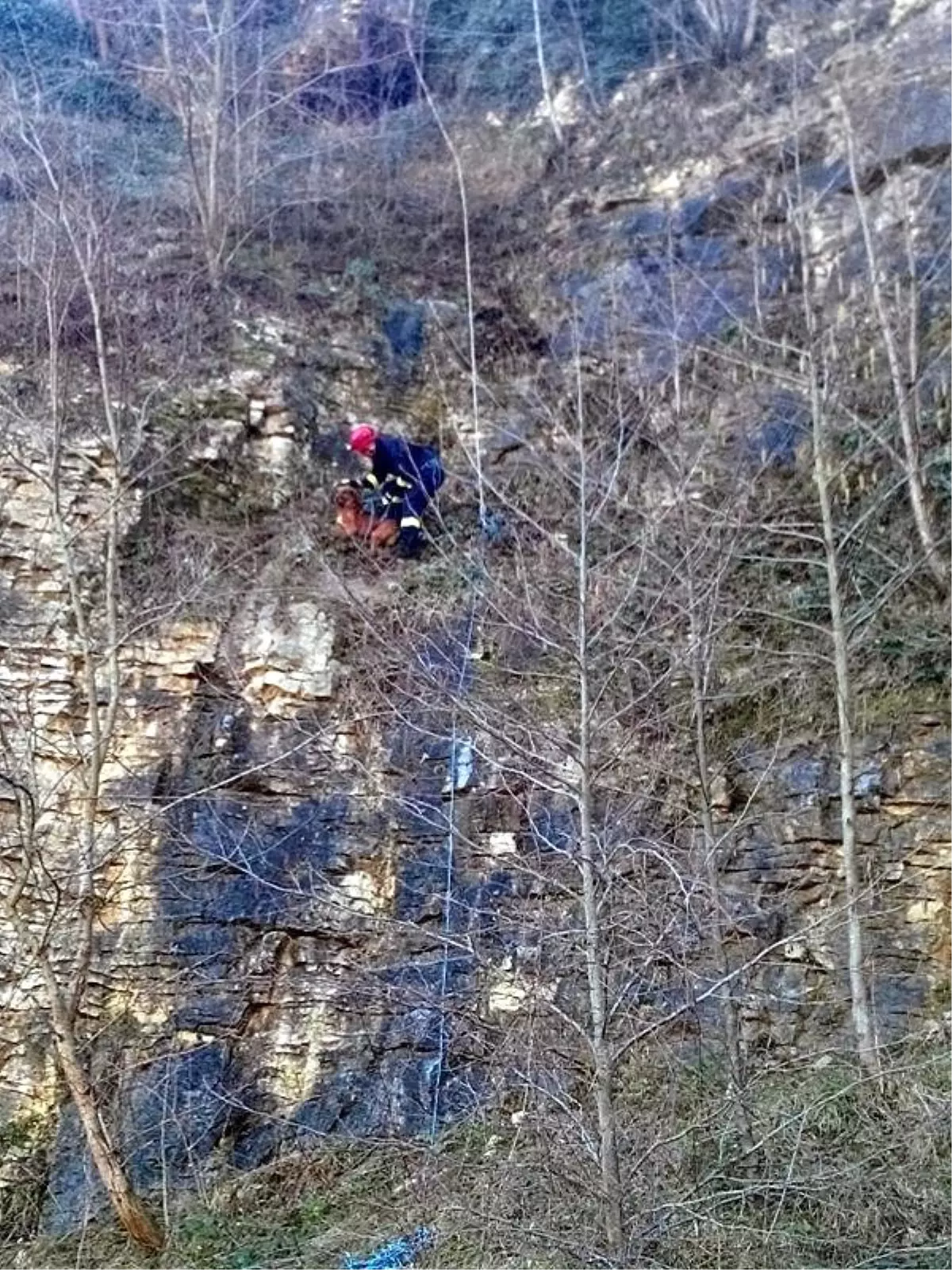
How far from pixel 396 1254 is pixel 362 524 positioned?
504 cm

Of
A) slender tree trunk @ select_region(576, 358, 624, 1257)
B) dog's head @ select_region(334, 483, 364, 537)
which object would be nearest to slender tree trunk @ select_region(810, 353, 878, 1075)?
slender tree trunk @ select_region(576, 358, 624, 1257)

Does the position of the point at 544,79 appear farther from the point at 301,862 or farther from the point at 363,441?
the point at 301,862

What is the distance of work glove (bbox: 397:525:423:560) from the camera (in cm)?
829

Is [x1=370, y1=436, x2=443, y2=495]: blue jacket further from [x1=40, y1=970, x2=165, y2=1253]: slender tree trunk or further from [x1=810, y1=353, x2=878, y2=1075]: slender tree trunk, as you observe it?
[x1=40, y1=970, x2=165, y2=1253]: slender tree trunk

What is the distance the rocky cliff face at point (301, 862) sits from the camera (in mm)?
5918

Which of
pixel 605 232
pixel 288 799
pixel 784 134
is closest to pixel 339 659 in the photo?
pixel 288 799

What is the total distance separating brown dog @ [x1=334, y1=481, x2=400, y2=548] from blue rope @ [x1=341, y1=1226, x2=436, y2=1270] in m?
4.80

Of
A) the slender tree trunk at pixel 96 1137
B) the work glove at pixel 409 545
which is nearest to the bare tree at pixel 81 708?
the slender tree trunk at pixel 96 1137

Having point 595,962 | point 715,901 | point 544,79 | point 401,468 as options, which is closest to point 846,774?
point 715,901

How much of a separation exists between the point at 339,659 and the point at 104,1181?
11.3 ft

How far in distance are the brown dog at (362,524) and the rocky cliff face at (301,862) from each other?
235mm

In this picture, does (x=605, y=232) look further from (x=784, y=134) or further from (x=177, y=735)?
(x=177, y=735)

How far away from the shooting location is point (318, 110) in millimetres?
12859

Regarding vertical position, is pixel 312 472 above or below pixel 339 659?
above
